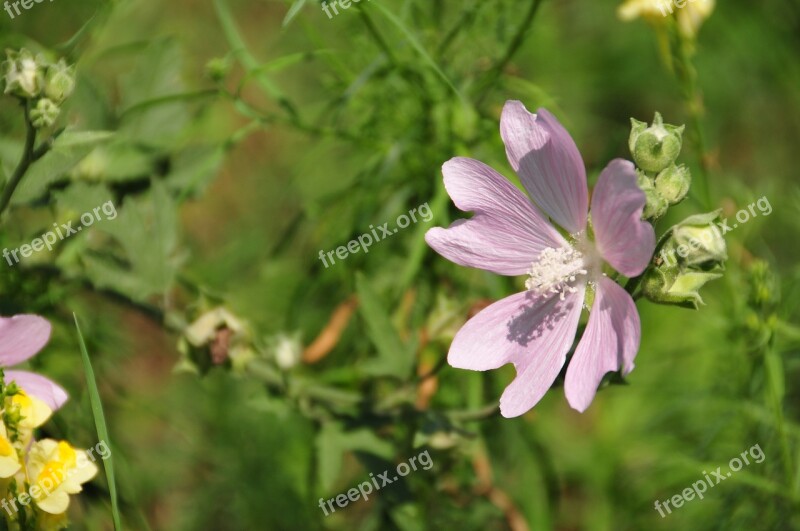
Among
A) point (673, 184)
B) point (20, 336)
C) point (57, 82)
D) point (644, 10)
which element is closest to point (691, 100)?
point (644, 10)

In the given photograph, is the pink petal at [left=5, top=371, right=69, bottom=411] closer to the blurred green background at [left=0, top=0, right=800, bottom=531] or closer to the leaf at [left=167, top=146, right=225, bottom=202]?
the blurred green background at [left=0, top=0, right=800, bottom=531]

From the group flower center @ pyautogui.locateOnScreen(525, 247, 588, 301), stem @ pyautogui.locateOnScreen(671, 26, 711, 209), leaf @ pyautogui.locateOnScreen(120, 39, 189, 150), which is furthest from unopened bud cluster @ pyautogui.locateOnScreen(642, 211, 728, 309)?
leaf @ pyautogui.locateOnScreen(120, 39, 189, 150)

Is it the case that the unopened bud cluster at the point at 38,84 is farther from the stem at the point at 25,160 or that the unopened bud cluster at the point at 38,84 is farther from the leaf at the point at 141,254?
the leaf at the point at 141,254

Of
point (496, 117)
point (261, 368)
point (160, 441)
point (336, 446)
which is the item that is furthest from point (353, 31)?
point (160, 441)

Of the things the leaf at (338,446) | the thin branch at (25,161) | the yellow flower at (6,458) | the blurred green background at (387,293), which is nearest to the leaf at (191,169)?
the blurred green background at (387,293)

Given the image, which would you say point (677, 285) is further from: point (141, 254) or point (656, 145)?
point (141, 254)

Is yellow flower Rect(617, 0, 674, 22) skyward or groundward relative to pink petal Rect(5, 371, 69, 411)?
skyward

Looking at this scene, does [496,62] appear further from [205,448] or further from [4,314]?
[205,448]
